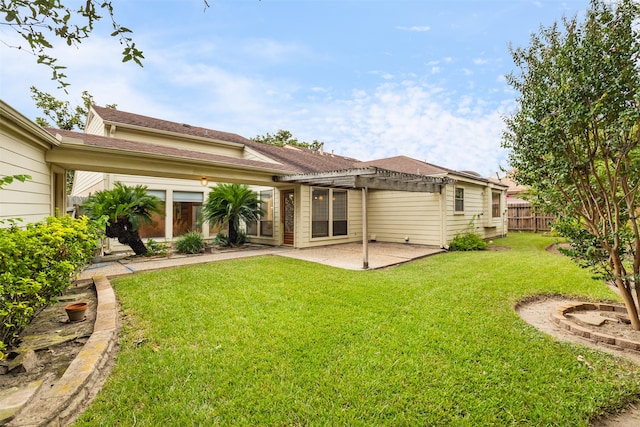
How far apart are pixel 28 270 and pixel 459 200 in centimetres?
1137

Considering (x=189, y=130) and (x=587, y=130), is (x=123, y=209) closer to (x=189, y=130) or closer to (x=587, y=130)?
(x=189, y=130)

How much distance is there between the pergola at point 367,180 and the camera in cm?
698

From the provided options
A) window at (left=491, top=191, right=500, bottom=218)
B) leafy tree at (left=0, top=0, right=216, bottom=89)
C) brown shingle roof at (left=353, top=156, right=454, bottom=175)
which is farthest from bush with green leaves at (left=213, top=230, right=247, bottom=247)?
window at (left=491, top=191, right=500, bottom=218)

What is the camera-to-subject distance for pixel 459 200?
35.2 feet

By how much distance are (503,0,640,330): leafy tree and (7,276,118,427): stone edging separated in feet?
15.6

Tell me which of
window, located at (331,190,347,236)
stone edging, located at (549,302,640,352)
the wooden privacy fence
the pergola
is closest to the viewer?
stone edging, located at (549,302,640,352)

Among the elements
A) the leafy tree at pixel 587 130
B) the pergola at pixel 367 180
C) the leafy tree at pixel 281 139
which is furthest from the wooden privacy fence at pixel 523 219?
the leafy tree at pixel 281 139

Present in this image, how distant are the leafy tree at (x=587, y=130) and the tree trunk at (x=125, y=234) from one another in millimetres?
8845

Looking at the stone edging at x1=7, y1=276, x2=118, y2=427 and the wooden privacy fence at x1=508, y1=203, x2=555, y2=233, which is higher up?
the wooden privacy fence at x1=508, y1=203, x2=555, y2=233

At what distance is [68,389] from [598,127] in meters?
5.27

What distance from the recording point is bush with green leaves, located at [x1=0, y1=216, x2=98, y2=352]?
7.68ft

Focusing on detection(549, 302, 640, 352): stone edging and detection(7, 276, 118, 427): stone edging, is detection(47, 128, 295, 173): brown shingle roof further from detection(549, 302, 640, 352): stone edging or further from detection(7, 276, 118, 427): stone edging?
detection(549, 302, 640, 352): stone edging

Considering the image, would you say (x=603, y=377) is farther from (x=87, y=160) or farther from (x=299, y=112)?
(x=299, y=112)

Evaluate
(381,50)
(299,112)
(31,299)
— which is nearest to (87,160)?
(31,299)
